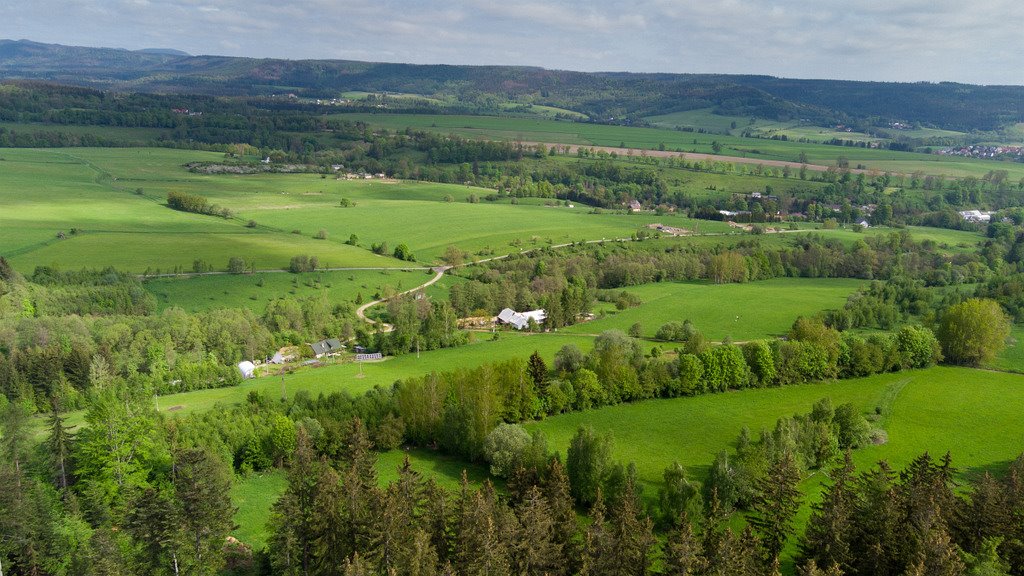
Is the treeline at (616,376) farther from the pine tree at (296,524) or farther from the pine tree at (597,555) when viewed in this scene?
the pine tree at (597,555)

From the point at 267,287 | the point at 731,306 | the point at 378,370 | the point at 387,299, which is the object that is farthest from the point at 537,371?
the point at 267,287

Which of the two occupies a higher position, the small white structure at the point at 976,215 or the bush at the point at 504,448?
the small white structure at the point at 976,215

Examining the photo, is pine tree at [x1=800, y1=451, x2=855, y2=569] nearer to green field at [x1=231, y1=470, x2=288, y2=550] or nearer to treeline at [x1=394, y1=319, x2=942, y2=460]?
treeline at [x1=394, y1=319, x2=942, y2=460]

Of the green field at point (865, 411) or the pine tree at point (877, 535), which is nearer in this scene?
the pine tree at point (877, 535)

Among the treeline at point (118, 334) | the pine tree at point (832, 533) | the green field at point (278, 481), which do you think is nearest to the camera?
the pine tree at point (832, 533)

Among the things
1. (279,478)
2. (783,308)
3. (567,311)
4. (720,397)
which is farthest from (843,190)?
(279,478)

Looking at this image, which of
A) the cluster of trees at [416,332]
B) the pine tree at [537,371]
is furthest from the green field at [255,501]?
the cluster of trees at [416,332]

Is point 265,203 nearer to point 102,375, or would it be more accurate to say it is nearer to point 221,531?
point 102,375
